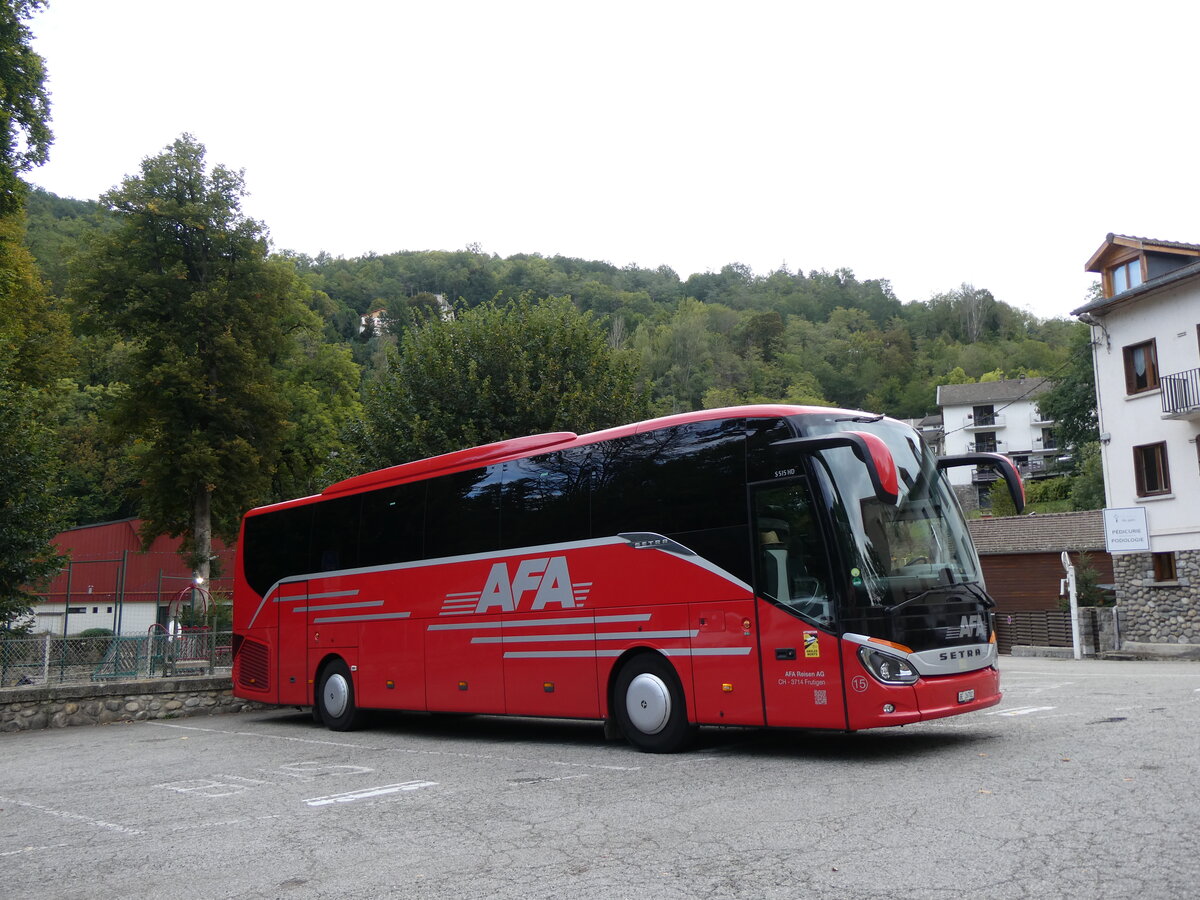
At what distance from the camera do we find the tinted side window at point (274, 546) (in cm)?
1631

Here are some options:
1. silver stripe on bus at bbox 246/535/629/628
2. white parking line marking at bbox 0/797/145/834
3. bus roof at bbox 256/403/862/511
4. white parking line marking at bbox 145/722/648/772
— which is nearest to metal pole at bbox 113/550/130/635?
white parking line marking at bbox 145/722/648/772

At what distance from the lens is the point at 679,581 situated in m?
10.7

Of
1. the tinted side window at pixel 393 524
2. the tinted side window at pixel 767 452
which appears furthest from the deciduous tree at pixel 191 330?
the tinted side window at pixel 767 452

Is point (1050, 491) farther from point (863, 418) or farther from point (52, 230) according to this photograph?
point (863, 418)

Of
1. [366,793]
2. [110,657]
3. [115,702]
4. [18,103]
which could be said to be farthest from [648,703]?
[18,103]

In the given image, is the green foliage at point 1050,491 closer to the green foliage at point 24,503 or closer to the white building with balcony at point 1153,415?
the white building with balcony at point 1153,415

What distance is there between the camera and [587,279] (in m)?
93.4

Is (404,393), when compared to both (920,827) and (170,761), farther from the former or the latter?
(920,827)

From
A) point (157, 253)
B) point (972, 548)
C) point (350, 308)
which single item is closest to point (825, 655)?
point (972, 548)

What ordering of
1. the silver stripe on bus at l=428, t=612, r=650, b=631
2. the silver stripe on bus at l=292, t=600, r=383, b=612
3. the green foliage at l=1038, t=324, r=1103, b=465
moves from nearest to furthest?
the silver stripe on bus at l=428, t=612, r=650, b=631 < the silver stripe on bus at l=292, t=600, r=383, b=612 < the green foliage at l=1038, t=324, r=1103, b=465

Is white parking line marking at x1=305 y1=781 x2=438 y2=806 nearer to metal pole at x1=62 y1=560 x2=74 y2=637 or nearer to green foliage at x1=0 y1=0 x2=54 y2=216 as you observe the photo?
metal pole at x1=62 y1=560 x2=74 y2=637

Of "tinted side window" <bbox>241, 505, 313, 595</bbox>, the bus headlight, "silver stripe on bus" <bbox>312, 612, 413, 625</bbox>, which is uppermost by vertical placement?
"tinted side window" <bbox>241, 505, 313, 595</bbox>

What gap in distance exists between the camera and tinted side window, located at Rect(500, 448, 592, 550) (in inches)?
465

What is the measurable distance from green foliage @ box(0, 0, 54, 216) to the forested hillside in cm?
1070
